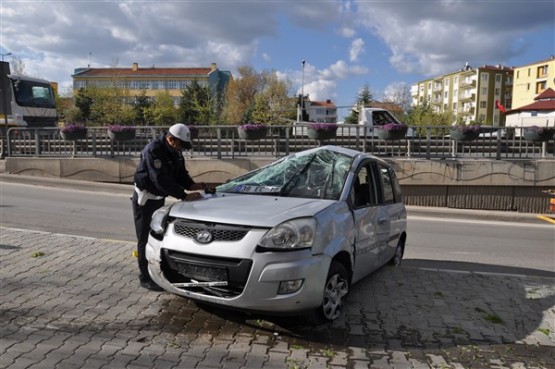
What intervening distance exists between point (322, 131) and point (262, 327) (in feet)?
34.9

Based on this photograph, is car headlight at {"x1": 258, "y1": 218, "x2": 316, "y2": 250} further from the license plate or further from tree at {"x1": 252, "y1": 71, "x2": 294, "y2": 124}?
tree at {"x1": 252, "y1": 71, "x2": 294, "y2": 124}

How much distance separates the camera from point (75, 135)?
1505 cm

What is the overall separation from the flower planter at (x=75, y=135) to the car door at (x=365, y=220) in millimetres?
12153

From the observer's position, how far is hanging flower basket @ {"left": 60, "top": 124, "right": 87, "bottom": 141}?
1502 cm

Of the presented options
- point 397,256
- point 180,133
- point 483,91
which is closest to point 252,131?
point 397,256

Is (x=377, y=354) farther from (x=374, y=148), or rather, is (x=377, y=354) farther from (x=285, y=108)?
(x=285, y=108)

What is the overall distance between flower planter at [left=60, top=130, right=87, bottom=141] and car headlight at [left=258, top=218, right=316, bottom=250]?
12990 millimetres

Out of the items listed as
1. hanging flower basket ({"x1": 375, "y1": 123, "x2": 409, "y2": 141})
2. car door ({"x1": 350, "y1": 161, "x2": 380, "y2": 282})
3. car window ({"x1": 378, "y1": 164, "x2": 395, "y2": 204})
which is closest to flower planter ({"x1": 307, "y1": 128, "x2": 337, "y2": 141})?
hanging flower basket ({"x1": 375, "y1": 123, "x2": 409, "y2": 141})

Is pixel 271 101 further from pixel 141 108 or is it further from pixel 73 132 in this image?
pixel 73 132

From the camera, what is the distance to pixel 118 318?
14.0ft

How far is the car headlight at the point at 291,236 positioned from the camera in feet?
12.3

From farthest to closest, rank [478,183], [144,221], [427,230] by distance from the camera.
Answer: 1. [478,183]
2. [427,230]
3. [144,221]

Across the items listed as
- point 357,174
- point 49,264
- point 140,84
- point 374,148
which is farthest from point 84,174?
point 140,84

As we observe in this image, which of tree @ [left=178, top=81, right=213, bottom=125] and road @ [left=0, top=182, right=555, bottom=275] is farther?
tree @ [left=178, top=81, right=213, bottom=125]
